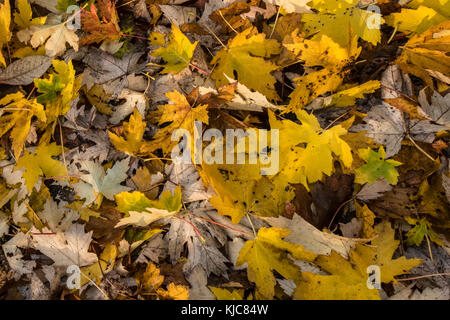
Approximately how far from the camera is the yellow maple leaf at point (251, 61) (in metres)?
1.30

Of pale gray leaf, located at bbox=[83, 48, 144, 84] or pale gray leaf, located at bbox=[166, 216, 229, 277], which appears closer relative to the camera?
pale gray leaf, located at bbox=[166, 216, 229, 277]

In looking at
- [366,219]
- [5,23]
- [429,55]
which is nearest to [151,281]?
[366,219]

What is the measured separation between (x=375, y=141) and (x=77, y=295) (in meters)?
1.34

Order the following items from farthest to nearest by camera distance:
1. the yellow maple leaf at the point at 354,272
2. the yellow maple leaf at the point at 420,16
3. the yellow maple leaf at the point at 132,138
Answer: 1. the yellow maple leaf at the point at 132,138
2. the yellow maple leaf at the point at 420,16
3. the yellow maple leaf at the point at 354,272

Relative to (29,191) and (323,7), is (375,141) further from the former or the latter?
(29,191)

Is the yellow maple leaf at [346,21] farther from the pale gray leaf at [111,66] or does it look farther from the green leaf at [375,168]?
the pale gray leaf at [111,66]

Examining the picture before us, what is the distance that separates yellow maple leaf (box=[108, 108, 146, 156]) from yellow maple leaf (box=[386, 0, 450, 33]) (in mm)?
1127

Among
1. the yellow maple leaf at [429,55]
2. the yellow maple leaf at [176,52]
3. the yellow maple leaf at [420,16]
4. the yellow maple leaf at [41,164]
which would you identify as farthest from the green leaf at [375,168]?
the yellow maple leaf at [41,164]

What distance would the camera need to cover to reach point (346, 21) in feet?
4.11

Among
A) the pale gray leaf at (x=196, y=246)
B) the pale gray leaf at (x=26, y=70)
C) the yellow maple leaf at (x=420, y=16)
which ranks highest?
the yellow maple leaf at (x=420, y=16)

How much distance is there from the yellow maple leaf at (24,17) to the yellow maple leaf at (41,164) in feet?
1.84

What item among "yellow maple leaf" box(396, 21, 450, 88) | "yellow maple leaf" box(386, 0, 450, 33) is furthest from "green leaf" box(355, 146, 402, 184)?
"yellow maple leaf" box(386, 0, 450, 33)

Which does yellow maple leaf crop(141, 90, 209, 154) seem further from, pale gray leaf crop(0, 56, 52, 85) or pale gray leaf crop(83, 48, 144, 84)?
pale gray leaf crop(0, 56, 52, 85)

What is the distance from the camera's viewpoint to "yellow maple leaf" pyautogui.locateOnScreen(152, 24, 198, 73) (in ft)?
4.35
